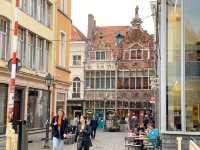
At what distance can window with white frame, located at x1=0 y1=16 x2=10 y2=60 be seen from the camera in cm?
2353

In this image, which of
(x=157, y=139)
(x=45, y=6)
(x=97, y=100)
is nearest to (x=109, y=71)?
(x=97, y=100)

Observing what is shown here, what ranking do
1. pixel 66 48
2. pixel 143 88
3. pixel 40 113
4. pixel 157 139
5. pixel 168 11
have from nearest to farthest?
pixel 168 11 < pixel 157 139 < pixel 40 113 < pixel 66 48 < pixel 143 88

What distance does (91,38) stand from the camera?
6341 cm

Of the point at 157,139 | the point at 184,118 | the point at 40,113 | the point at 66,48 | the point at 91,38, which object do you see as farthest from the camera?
the point at 91,38

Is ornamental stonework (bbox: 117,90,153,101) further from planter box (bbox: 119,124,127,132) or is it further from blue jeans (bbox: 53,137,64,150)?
blue jeans (bbox: 53,137,64,150)

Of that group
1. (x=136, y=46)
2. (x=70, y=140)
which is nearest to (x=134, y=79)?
(x=136, y=46)

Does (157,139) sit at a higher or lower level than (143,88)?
lower

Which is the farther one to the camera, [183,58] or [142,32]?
[142,32]

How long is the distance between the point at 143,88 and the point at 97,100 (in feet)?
19.7

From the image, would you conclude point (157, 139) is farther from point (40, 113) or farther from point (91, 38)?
point (91, 38)

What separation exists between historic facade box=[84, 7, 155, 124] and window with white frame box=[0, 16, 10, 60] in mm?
35561

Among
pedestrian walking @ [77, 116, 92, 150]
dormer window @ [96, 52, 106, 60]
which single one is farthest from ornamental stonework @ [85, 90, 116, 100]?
pedestrian walking @ [77, 116, 92, 150]

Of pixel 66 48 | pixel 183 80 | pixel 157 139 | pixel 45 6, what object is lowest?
pixel 157 139

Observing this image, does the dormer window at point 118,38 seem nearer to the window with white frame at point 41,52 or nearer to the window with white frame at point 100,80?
the window with white frame at point 100,80
